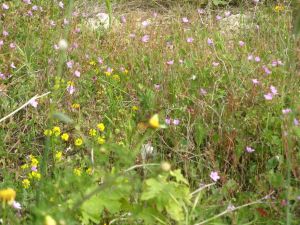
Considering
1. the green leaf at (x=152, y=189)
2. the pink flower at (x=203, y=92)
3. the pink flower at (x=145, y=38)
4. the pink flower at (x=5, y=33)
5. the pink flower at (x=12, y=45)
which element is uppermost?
the green leaf at (x=152, y=189)

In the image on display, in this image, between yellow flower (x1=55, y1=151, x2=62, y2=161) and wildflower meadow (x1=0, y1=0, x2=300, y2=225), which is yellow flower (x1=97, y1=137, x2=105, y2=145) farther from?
yellow flower (x1=55, y1=151, x2=62, y2=161)

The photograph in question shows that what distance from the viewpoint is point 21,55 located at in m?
3.15

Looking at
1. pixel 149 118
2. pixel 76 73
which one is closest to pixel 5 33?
pixel 76 73

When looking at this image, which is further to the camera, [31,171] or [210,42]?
[210,42]

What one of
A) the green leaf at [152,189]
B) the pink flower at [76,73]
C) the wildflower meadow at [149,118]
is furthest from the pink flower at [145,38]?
the green leaf at [152,189]

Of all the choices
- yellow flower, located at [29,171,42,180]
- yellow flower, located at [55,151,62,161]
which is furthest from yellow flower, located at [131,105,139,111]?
yellow flower, located at [29,171,42,180]

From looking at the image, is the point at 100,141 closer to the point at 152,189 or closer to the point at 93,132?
the point at 93,132

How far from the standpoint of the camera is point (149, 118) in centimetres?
204

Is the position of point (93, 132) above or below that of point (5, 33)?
below

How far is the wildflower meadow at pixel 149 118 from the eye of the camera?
1.48 m

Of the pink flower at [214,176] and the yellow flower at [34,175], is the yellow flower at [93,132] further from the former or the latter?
the pink flower at [214,176]

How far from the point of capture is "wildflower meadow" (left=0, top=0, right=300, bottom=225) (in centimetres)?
148

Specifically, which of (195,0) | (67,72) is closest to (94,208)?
(67,72)

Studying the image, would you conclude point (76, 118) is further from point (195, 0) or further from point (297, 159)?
point (195, 0)
